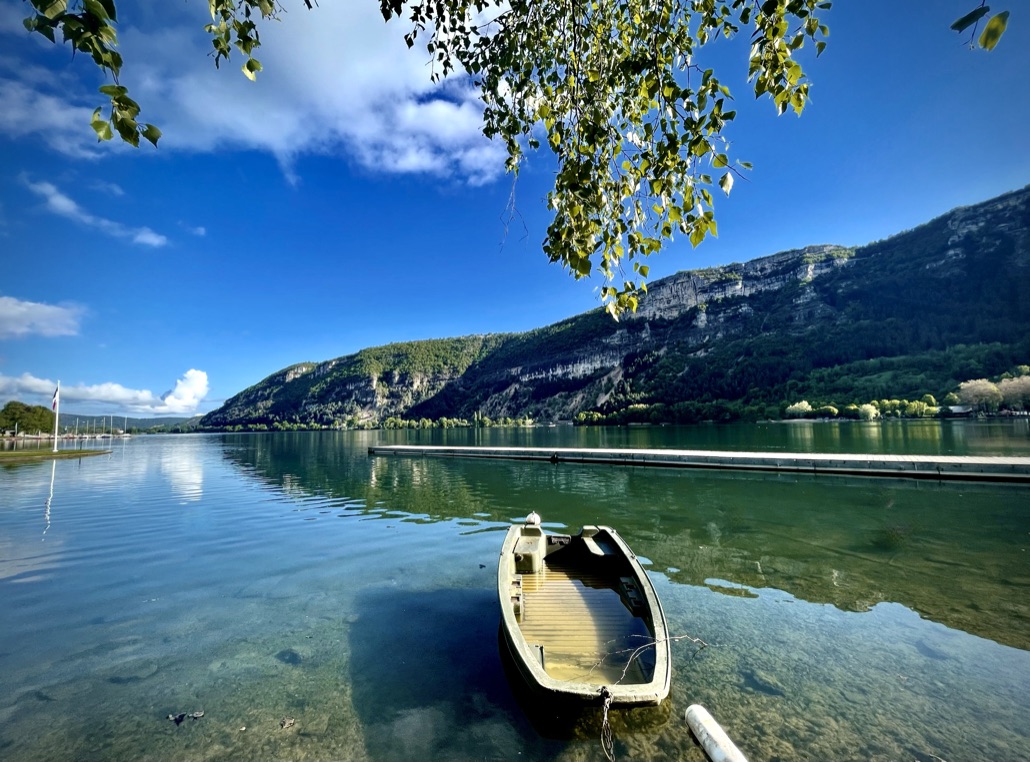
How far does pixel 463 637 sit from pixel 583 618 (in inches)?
90.4

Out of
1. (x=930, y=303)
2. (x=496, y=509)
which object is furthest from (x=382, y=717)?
(x=930, y=303)

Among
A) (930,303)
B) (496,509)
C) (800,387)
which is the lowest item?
(496,509)

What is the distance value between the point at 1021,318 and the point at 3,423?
27026 cm

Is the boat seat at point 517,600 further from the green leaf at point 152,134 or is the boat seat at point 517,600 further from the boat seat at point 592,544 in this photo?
the green leaf at point 152,134

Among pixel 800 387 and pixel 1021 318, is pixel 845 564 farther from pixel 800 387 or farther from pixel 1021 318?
pixel 1021 318

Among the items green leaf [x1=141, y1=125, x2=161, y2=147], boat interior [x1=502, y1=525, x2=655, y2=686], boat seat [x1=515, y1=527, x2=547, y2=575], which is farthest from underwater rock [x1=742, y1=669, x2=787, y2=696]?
green leaf [x1=141, y1=125, x2=161, y2=147]

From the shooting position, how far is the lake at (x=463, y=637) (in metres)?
5.48

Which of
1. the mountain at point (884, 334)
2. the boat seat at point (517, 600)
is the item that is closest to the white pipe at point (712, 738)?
the boat seat at point (517, 600)

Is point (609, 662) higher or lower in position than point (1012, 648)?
higher

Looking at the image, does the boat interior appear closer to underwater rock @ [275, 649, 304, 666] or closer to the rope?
the rope

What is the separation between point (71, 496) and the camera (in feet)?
88.1

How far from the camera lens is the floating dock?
75.7ft

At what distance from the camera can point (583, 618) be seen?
7.63 metres

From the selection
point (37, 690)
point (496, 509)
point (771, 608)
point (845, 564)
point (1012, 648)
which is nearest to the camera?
point (37, 690)
